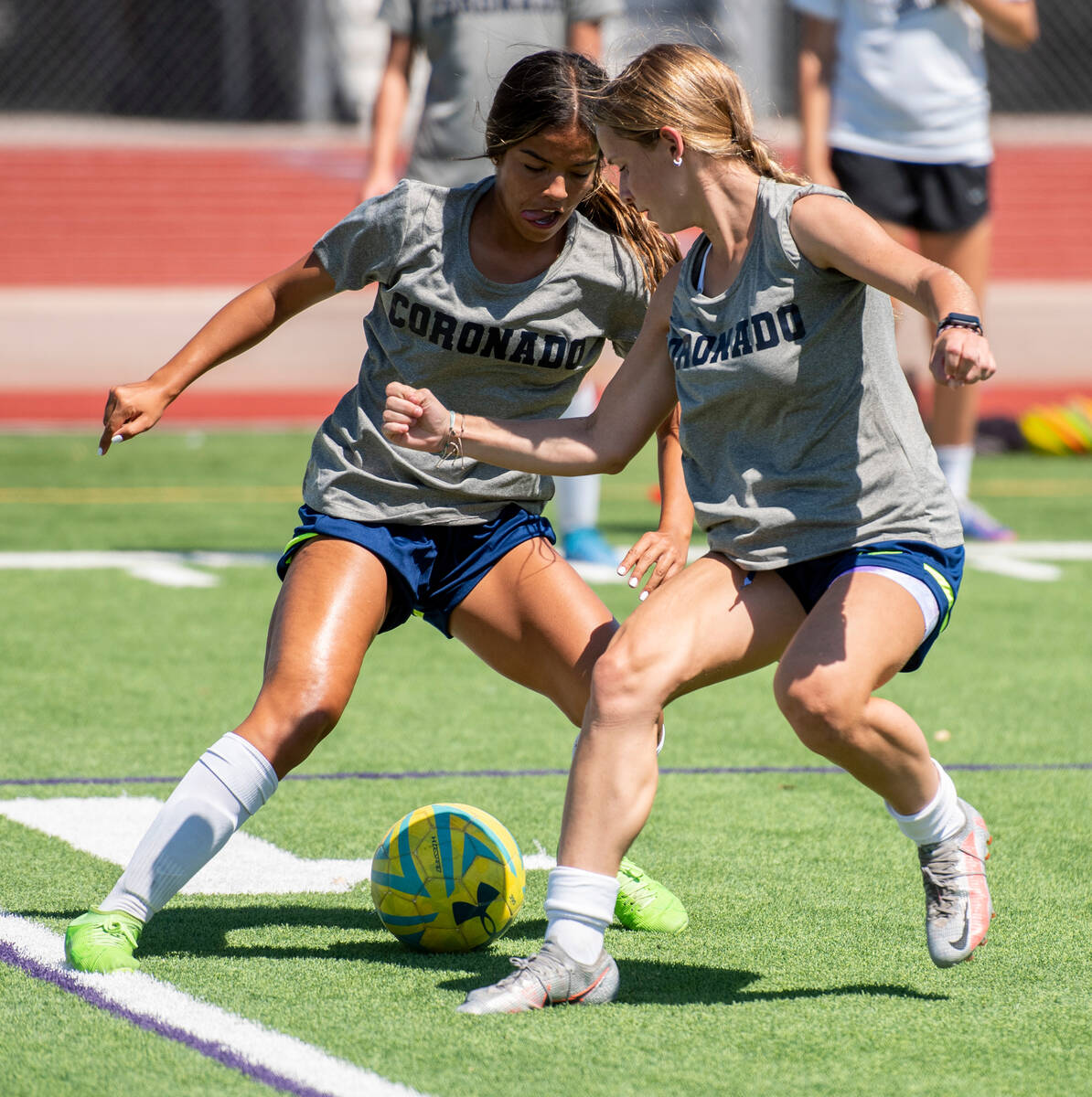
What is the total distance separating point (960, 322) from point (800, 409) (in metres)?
0.52

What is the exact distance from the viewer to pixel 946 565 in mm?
3494

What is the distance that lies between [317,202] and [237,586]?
1018 centimetres

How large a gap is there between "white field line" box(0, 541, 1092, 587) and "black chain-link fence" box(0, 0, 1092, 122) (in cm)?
901

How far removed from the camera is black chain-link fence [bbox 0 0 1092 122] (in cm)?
1764

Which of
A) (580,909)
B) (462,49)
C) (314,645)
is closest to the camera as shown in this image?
(580,909)

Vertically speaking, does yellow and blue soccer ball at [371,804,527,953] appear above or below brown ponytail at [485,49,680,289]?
below

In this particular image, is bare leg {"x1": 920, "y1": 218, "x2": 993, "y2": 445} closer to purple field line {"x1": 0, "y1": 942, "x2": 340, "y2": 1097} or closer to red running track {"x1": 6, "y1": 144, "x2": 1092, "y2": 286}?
purple field line {"x1": 0, "y1": 942, "x2": 340, "y2": 1097}

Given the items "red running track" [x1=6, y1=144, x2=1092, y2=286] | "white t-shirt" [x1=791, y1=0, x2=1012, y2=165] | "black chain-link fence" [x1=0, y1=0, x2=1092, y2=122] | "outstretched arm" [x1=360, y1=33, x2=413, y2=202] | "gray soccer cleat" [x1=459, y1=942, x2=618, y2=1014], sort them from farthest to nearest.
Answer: "black chain-link fence" [x1=0, y1=0, x2=1092, y2=122], "red running track" [x1=6, y1=144, x2=1092, y2=286], "white t-shirt" [x1=791, y1=0, x2=1012, y2=165], "outstretched arm" [x1=360, y1=33, x2=413, y2=202], "gray soccer cleat" [x1=459, y1=942, x2=618, y2=1014]

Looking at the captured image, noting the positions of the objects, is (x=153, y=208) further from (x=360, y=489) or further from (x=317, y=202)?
(x=360, y=489)

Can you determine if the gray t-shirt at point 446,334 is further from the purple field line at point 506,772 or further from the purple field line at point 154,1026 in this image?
the purple field line at point 506,772

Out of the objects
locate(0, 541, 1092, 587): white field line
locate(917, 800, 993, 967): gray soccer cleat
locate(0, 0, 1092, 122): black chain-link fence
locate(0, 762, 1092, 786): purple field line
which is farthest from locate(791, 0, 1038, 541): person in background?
locate(0, 0, 1092, 122): black chain-link fence

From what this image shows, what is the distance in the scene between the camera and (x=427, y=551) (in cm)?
393

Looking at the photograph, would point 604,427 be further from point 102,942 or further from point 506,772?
point 506,772

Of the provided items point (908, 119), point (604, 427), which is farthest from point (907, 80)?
point (604, 427)
